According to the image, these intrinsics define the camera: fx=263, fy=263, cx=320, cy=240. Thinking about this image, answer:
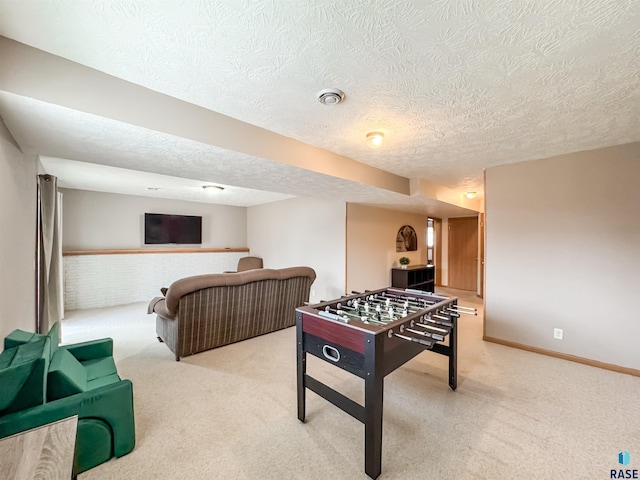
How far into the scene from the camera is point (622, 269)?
2.65m

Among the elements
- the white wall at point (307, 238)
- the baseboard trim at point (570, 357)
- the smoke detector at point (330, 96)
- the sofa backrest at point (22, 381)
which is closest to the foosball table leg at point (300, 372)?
the sofa backrest at point (22, 381)

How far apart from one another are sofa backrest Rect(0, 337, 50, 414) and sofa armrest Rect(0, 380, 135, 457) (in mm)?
43

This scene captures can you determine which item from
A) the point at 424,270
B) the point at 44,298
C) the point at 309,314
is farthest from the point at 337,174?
the point at 424,270

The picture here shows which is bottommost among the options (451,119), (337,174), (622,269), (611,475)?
(611,475)

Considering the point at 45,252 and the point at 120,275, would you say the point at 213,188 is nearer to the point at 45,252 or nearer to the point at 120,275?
the point at 45,252

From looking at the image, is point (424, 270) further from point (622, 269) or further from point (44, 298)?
point (44, 298)

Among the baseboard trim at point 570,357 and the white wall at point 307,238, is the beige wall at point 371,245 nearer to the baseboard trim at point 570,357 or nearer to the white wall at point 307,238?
the white wall at point 307,238

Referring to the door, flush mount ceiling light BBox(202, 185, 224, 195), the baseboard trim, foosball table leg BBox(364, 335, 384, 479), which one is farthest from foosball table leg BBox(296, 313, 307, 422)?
the door

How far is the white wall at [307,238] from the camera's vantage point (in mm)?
5023

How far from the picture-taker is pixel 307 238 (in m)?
5.63

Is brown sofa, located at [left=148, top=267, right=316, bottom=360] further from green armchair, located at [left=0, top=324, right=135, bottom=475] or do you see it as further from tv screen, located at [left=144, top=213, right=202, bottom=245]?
tv screen, located at [left=144, top=213, right=202, bottom=245]

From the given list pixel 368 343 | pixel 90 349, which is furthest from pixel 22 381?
pixel 368 343

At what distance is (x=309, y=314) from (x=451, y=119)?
1.93m

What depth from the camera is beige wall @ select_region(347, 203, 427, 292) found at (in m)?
5.00
